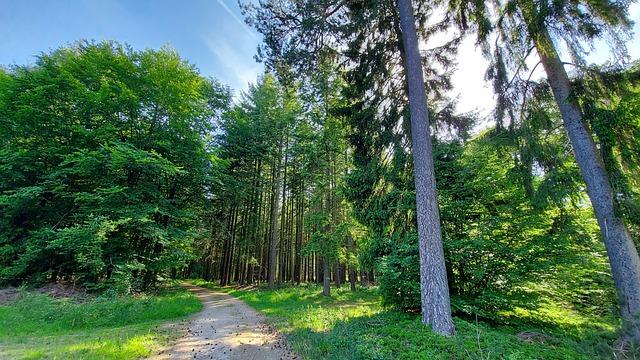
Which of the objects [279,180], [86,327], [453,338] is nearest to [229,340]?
[86,327]

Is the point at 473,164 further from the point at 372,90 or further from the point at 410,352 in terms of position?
the point at 410,352

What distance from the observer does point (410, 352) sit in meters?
4.23

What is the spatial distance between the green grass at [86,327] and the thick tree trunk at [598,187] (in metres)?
9.06

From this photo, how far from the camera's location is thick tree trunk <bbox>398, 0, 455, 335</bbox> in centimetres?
548

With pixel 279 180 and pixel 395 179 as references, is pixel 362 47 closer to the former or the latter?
pixel 395 179

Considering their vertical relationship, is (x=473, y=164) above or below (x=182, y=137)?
below

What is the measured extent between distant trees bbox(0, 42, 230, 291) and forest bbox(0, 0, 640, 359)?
0.11 m

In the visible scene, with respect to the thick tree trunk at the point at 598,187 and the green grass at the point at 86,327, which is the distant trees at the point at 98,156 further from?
the thick tree trunk at the point at 598,187

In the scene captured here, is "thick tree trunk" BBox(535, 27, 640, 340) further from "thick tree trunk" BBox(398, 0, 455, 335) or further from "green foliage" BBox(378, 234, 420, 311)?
"green foliage" BBox(378, 234, 420, 311)

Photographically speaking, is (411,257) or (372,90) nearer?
(411,257)

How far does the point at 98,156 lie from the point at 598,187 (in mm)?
17321

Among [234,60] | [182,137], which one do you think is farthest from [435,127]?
[182,137]

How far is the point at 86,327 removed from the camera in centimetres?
799

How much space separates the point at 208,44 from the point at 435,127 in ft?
34.6
